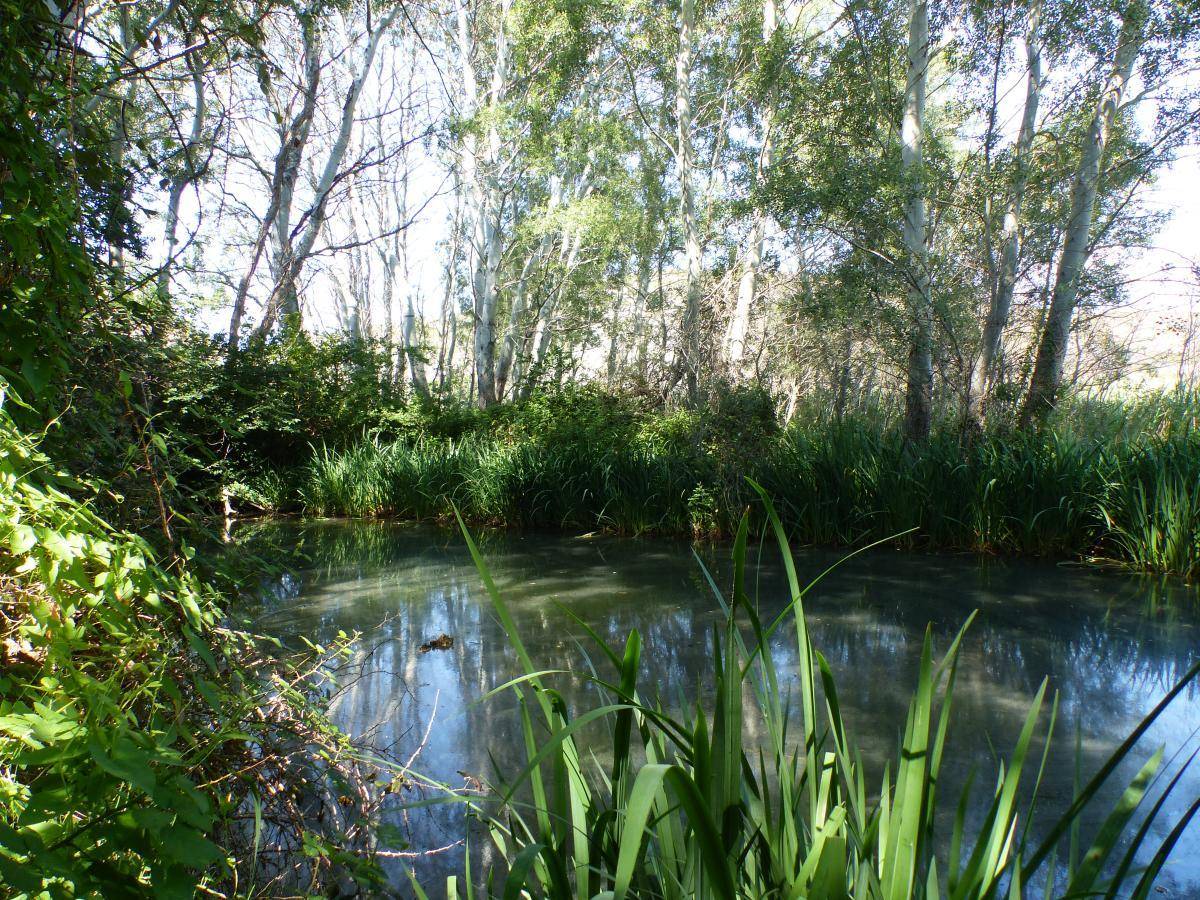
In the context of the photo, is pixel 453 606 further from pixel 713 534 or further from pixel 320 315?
pixel 320 315

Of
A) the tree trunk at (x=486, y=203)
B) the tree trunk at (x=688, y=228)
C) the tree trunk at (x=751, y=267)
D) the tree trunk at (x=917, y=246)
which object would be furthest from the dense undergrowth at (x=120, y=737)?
→ the tree trunk at (x=486, y=203)

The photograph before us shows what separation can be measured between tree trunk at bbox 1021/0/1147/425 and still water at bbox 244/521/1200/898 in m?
4.00

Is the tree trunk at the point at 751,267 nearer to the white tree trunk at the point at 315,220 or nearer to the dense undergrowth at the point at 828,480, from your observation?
the dense undergrowth at the point at 828,480

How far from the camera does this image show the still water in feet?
7.73

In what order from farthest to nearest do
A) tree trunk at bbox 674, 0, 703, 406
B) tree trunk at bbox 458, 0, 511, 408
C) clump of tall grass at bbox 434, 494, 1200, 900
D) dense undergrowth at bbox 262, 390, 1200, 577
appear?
tree trunk at bbox 458, 0, 511, 408 < tree trunk at bbox 674, 0, 703, 406 < dense undergrowth at bbox 262, 390, 1200, 577 < clump of tall grass at bbox 434, 494, 1200, 900

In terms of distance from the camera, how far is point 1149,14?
322 inches

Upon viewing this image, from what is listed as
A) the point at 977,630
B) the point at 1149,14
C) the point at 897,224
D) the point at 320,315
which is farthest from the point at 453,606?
the point at 320,315

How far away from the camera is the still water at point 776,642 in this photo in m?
2.36

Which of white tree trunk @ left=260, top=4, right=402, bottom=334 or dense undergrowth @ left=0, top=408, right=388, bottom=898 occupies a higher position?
white tree trunk @ left=260, top=4, right=402, bottom=334

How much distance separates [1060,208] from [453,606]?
456 inches

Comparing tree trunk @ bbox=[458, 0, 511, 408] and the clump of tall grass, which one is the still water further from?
tree trunk @ bbox=[458, 0, 511, 408]

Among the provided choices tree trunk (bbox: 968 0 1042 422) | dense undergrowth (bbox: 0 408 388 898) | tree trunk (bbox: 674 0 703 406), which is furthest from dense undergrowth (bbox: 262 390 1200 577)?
dense undergrowth (bbox: 0 408 388 898)

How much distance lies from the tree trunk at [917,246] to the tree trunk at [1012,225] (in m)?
0.65

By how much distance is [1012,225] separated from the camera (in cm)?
1080
